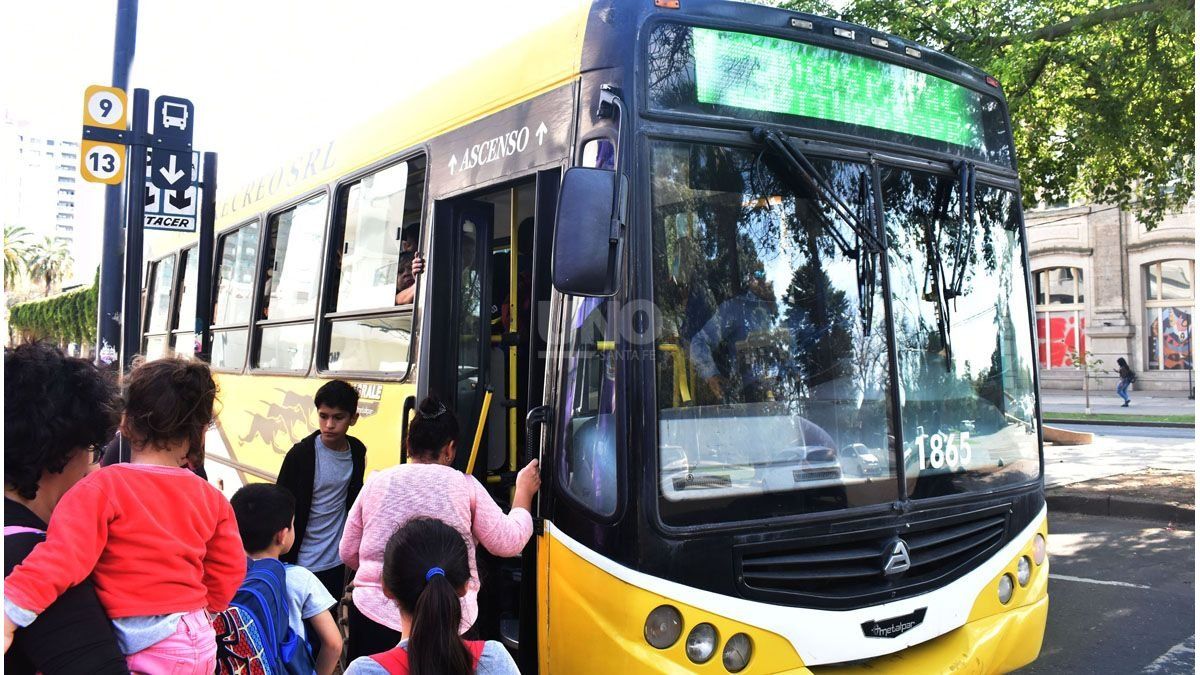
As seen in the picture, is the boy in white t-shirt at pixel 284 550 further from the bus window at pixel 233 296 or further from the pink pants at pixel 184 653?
the bus window at pixel 233 296

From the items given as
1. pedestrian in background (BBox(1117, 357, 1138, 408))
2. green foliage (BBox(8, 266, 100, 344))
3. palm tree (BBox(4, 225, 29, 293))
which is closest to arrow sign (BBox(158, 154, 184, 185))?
pedestrian in background (BBox(1117, 357, 1138, 408))

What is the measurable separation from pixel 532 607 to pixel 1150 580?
19.0 feet

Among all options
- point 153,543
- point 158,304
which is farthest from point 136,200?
point 158,304

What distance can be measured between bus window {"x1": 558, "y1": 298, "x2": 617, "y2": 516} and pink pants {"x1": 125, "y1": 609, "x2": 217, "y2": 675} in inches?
55.3

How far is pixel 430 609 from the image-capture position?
7.27 ft

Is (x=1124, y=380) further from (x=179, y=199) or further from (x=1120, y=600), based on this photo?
(x=179, y=199)

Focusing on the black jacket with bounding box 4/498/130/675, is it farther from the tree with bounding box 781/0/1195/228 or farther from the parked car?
the tree with bounding box 781/0/1195/228

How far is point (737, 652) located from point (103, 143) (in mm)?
4524

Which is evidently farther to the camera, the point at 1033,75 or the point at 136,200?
the point at 1033,75

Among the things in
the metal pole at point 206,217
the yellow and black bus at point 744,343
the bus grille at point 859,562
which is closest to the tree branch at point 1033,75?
the yellow and black bus at point 744,343

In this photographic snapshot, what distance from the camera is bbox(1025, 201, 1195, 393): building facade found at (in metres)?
28.9

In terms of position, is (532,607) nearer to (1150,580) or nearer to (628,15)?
(628,15)

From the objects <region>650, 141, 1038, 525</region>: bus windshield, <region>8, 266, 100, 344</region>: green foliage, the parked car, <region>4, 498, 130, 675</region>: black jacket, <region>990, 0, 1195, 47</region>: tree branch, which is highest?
<region>990, 0, 1195, 47</region>: tree branch

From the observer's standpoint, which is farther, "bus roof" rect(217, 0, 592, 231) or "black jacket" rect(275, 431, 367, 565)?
"black jacket" rect(275, 431, 367, 565)
